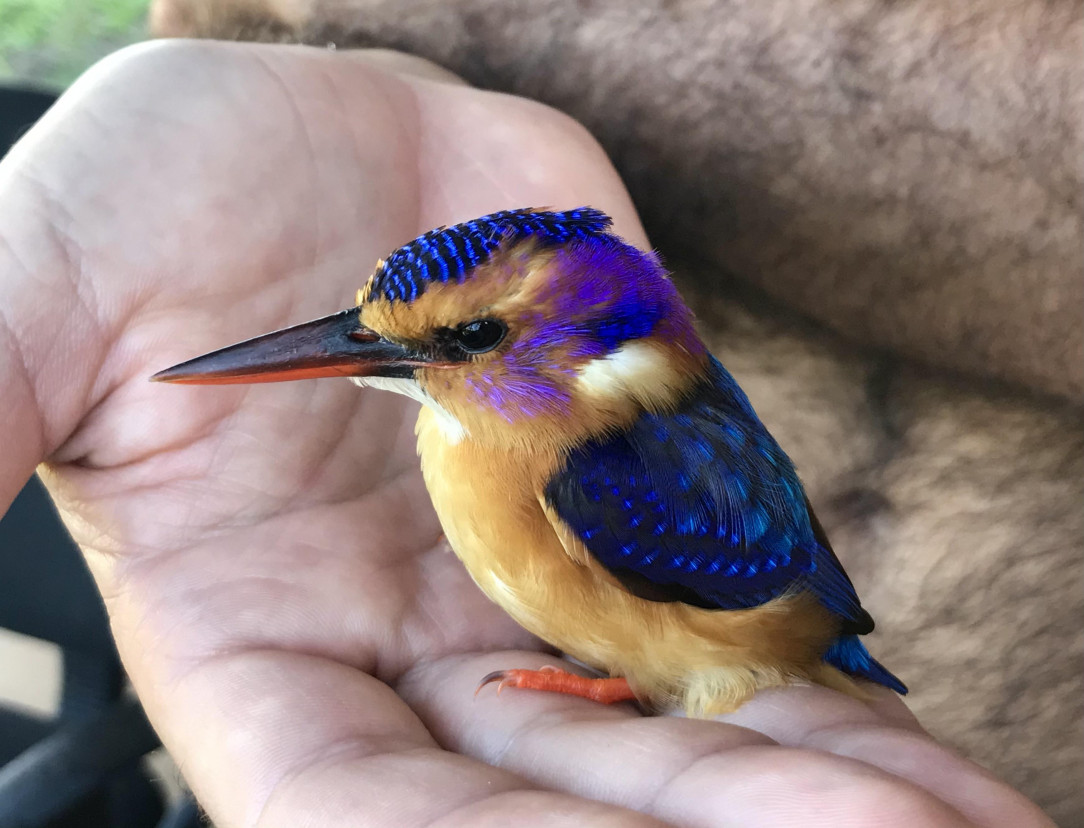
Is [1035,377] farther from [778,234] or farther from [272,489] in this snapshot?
[272,489]

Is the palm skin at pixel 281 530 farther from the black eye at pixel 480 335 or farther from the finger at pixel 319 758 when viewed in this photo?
the black eye at pixel 480 335

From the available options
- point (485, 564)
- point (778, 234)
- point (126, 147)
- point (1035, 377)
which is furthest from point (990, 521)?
point (126, 147)

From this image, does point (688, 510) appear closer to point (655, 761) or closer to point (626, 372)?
point (626, 372)

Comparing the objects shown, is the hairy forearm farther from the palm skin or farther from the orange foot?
the orange foot

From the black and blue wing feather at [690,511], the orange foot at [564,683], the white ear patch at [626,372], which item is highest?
the white ear patch at [626,372]

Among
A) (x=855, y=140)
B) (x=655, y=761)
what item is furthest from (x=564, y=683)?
(x=855, y=140)

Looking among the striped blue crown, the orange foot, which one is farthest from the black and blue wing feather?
the striped blue crown

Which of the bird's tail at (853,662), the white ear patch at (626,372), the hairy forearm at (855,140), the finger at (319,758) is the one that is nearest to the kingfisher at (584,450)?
the white ear patch at (626,372)
